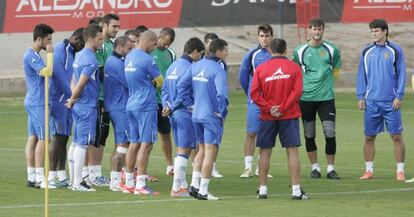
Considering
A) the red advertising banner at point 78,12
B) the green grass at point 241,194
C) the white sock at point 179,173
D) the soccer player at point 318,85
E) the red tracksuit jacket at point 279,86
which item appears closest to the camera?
the green grass at point 241,194

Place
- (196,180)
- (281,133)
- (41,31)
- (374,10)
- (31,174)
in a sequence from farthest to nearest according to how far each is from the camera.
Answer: (374,10)
(31,174)
(41,31)
(196,180)
(281,133)

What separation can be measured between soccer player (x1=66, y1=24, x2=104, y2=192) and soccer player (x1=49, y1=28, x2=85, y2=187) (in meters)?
0.30

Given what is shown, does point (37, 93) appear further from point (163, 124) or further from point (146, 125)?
point (163, 124)

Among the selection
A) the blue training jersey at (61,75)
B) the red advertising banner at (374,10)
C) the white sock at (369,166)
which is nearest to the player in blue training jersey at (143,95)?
the blue training jersey at (61,75)

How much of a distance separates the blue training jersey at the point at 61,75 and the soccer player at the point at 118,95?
55cm

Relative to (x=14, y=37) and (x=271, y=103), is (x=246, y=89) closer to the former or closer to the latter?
(x=271, y=103)

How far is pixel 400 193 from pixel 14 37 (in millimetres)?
22886

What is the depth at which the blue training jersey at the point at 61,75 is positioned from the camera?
19703 millimetres

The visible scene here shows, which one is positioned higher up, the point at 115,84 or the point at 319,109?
the point at 115,84

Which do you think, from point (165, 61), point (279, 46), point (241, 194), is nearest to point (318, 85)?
point (165, 61)

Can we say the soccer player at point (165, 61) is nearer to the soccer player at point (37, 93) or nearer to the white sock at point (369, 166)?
the soccer player at point (37, 93)

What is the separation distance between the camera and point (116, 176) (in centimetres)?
1948

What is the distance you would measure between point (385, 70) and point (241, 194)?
3292mm

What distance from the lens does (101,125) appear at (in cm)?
2036
